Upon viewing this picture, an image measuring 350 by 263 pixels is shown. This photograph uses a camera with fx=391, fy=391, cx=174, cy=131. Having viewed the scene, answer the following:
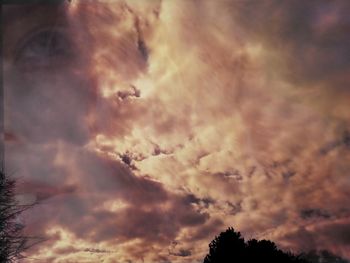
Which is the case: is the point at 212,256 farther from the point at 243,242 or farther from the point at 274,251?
the point at 274,251

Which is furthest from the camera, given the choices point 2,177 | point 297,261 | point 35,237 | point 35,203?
point 297,261

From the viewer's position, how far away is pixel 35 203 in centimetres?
1858

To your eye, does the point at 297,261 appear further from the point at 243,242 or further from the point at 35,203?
the point at 35,203

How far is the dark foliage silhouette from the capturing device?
41719mm

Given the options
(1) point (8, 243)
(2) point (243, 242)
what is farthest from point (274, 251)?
(1) point (8, 243)

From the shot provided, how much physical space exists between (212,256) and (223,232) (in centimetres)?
282

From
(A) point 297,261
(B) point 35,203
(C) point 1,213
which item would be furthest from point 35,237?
(A) point 297,261

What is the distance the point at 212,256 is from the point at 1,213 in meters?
27.6

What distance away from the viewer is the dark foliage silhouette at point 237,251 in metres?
41.7

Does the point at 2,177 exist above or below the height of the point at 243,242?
below

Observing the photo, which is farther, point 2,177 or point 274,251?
point 274,251

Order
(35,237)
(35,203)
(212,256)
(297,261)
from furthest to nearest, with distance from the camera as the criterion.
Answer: (297,261)
(212,256)
(35,203)
(35,237)

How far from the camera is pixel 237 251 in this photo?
41812 mm

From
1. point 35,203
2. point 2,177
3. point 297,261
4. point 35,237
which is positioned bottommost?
point 35,237
